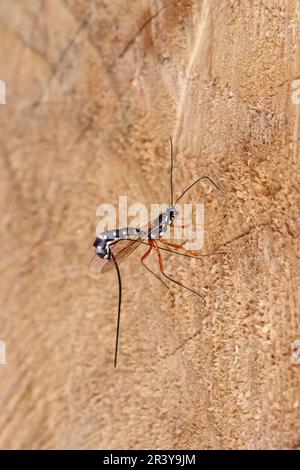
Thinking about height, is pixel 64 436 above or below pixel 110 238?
below

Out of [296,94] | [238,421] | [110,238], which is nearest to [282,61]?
[296,94]

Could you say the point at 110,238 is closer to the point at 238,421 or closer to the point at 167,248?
the point at 167,248

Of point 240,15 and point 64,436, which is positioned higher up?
point 240,15
